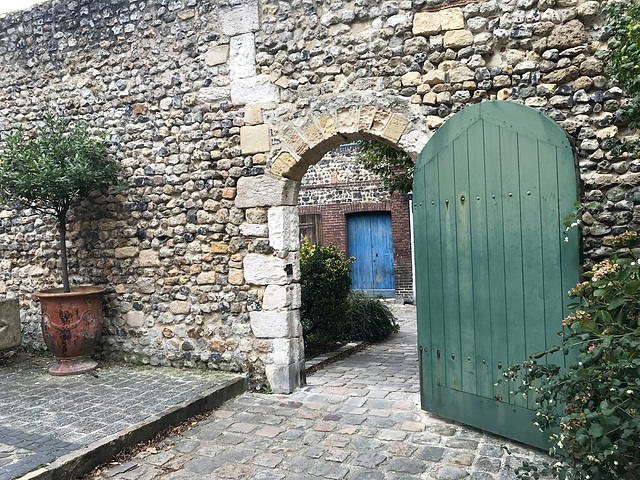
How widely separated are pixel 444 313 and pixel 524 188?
1007mm

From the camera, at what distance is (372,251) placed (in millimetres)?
11664

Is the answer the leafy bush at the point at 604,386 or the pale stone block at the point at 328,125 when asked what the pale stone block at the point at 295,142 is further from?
the leafy bush at the point at 604,386

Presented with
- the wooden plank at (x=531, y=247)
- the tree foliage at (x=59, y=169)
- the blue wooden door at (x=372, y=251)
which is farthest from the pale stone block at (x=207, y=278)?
the blue wooden door at (x=372, y=251)

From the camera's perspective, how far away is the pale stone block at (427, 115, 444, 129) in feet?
12.3

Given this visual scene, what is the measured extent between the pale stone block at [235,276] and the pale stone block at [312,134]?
1.26 metres

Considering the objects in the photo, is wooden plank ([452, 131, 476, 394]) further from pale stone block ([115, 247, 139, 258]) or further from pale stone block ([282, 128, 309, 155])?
pale stone block ([115, 247, 139, 258])

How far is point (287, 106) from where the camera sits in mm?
4312

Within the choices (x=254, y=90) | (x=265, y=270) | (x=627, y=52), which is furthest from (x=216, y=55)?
(x=627, y=52)

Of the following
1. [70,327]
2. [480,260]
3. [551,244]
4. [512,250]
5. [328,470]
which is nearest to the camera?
[328,470]

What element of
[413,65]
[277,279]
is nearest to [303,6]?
[413,65]

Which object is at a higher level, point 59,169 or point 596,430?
point 59,169

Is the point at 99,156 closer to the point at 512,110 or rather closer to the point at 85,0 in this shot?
the point at 85,0

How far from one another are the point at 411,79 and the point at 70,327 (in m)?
3.67

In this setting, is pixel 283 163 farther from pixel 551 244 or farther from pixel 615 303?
pixel 615 303
